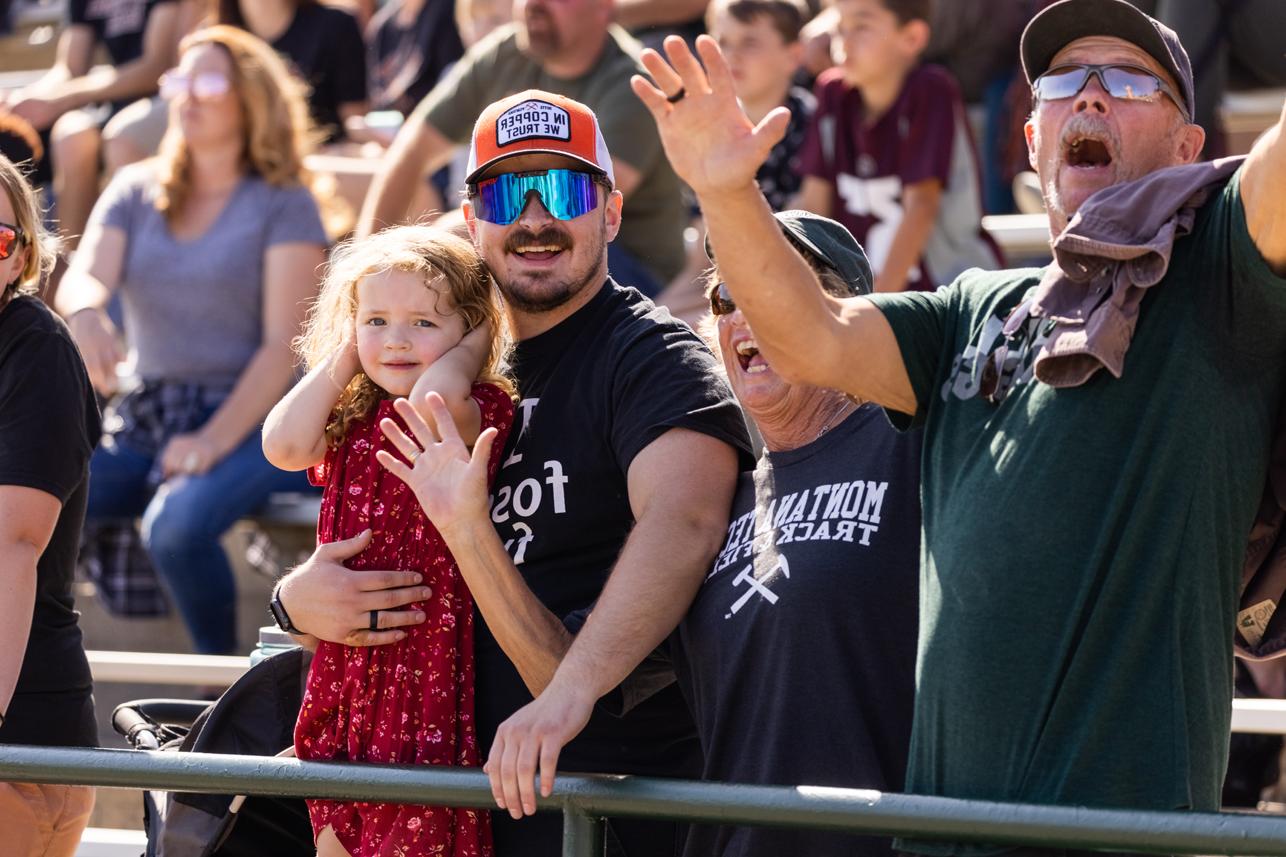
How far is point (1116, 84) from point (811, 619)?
2.84 feet

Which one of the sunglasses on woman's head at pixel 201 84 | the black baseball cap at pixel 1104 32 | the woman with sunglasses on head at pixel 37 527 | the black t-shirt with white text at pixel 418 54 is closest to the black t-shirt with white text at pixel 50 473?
the woman with sunglasses on head at pixel 37 527

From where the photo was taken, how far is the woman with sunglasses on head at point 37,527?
9.82 ft

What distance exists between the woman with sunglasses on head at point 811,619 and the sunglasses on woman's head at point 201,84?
10.9 ft

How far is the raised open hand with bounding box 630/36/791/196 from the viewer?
220cm

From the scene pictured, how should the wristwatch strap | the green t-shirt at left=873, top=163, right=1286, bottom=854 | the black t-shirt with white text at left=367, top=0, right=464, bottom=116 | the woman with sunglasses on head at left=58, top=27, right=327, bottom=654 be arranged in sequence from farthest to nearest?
the black t-shirt with white text at left=367, top=0, right=464, bottom=116 < the woman with sunglasses on head at left=58, top=27, right=327, bottom=654 < the wristwatch strap < the green t-shirt at left=873, top=163, right=1286, bottom=854

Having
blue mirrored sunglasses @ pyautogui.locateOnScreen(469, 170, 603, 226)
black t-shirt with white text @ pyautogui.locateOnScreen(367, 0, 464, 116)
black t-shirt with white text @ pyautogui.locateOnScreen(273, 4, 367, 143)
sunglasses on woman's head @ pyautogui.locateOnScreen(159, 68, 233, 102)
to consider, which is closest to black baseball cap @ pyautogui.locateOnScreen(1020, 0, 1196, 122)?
blue mirrored sunglasses @ pyautogui.locateOnScreen(469, 170, 603, 226)

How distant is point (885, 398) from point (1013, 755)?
19.9 inches

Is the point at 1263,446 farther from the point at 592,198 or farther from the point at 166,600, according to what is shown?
the point at 166,600

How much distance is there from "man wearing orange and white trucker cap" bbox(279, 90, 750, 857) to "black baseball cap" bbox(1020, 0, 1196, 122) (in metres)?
0.77

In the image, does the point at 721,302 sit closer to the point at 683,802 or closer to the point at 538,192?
the point at 538,192

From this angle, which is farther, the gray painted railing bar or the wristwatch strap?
the wristwatch strap

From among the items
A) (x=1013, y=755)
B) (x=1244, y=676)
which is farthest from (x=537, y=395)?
(x=1244, y=676)

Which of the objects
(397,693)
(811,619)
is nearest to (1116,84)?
(811,619)

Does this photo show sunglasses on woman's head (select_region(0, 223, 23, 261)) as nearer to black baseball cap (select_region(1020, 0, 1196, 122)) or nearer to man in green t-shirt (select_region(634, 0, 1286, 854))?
man in green t-shirt (select_region(634, 0, 1286, 854))
